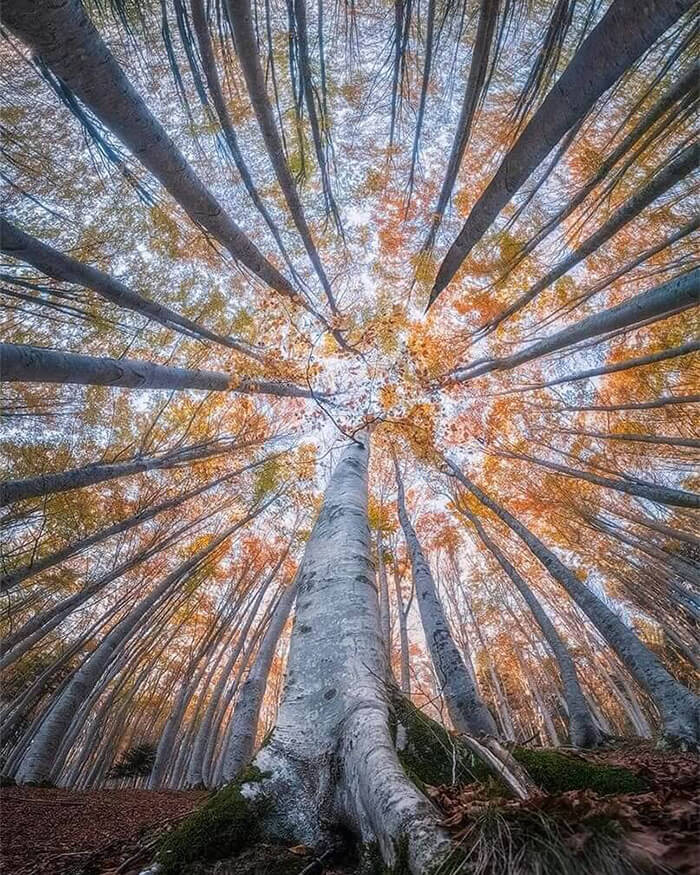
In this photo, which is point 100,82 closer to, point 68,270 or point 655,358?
point 68,270

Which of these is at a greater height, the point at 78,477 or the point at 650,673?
the point at 78,477

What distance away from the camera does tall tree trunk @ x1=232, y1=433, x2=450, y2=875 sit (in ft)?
3.78

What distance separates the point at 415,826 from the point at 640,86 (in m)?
6.64

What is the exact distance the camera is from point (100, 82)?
8.03ft

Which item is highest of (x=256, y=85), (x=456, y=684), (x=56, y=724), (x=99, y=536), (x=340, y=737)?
(x=256, y=85)

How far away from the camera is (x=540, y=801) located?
2.73 ft

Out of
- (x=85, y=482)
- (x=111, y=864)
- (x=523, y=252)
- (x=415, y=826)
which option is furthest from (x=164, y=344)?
(x=415, y=826)

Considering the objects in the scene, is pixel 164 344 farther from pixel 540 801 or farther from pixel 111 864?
pixel 540 801

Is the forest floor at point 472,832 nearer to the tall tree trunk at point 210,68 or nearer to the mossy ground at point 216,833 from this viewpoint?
the mossy ground at point 216,833

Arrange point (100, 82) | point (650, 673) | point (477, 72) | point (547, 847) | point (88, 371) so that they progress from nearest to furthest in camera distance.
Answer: point (547, 847) → point (100, 82) → point (88, 371) → point (477, 72) → point (650, 673)

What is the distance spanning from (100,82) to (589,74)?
3.14 meters

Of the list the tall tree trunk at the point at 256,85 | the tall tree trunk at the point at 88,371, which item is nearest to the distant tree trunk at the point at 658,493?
the tall tree trunk at the point at 256,85

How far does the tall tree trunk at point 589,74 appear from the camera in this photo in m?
2.21

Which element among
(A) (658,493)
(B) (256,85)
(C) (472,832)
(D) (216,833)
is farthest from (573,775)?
(B) (256,85)
